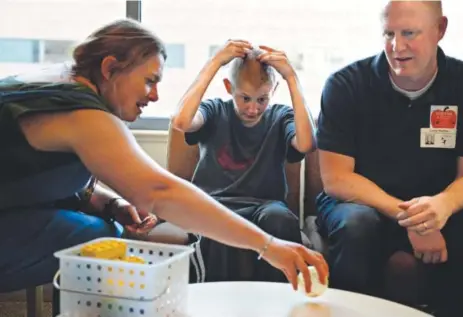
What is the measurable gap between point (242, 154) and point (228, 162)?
6 centimetres

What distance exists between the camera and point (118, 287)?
1207 mm

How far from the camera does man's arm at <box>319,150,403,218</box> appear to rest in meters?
1.90

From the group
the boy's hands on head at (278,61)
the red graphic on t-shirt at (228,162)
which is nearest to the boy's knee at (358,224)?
the red graphic on t-shirt at (228,162)

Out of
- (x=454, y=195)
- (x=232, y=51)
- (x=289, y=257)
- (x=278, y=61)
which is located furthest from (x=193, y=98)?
(x=289, y=257)

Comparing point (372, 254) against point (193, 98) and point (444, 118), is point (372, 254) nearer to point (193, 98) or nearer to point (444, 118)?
point (444, 118)

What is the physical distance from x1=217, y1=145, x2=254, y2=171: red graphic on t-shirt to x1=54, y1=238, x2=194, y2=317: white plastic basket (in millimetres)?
1008

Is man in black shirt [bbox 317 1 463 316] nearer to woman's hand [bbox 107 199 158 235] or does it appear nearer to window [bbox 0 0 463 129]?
woman's hand [bbox 107 199 158 235]

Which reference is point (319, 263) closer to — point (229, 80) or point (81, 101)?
point (81, 101)

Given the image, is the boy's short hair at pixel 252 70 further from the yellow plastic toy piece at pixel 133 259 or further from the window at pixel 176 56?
the yellow plastic toy piece at pixel 133 259

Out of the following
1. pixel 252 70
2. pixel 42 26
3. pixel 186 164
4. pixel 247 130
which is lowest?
pixel 186 164

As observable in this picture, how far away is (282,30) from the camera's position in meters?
2.93

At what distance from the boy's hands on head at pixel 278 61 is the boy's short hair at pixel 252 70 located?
16mm

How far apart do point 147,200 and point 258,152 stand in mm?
1061

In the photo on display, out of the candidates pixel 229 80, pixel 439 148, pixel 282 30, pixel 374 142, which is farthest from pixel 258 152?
pixel 282 30
